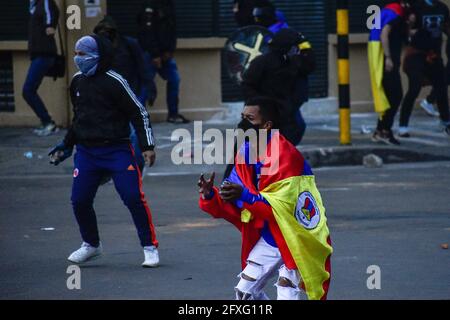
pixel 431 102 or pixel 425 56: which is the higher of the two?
pixel 425 56

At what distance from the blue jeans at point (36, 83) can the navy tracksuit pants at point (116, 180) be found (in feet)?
23.2

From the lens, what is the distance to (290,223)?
704 cm

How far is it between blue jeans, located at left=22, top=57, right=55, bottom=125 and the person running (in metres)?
4.01

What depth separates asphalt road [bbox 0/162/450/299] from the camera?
8680mm

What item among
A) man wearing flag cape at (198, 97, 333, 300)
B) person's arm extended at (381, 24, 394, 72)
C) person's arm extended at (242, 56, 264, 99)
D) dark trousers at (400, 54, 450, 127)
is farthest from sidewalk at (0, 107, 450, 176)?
man wearing flag cape at (198, 97, 333, 300)

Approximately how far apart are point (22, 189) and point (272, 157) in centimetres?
692

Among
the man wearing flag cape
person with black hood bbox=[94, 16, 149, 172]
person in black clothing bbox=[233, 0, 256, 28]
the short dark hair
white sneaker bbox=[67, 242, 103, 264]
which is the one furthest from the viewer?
person in black clothing bbox=[233, 0, 256, 28]

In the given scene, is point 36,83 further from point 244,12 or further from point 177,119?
point 244,12

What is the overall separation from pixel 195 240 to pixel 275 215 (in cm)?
353

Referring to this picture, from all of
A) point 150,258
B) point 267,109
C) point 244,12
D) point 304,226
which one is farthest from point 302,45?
point 304,226

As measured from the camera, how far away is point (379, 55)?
16344 mm

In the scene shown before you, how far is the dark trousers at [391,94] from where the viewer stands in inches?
636

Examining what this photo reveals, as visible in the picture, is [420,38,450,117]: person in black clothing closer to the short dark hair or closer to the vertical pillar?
the vertical pillar

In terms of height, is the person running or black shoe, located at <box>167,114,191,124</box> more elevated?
the person running
